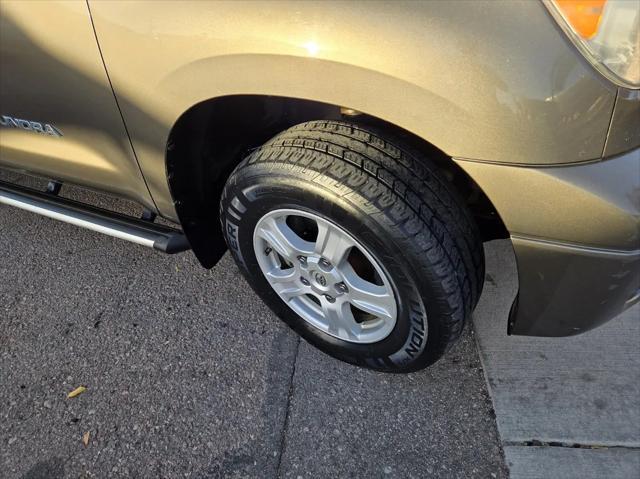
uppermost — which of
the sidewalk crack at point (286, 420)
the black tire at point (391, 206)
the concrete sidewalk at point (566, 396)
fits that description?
the black tire at point (391, 206)

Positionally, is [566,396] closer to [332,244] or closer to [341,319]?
[341,319]

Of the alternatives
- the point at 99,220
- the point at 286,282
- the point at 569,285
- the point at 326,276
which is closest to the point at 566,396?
the point at 569,285

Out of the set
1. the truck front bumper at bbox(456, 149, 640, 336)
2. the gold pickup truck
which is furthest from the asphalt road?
the truck front bumper at bbox(456, 149, 640, 336)

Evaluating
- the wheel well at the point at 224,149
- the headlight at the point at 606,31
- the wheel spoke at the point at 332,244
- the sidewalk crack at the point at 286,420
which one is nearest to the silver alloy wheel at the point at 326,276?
the wheel spoke at the point at 332,244

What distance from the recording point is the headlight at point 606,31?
3.72 ft

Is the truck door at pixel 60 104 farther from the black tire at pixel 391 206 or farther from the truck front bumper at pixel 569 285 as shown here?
the truck front bumper at pixel 569 285

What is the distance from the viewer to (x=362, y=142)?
→ 1.50 meters

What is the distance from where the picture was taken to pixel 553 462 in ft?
5.59

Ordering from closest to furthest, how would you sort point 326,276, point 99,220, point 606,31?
1. point 606,31
2. point 326,276
3. point 99,220

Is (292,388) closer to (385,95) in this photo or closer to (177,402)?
(177,402)

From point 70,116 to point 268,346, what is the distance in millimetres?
1104

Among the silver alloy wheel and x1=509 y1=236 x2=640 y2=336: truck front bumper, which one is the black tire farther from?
x1=509 y1=236 x2=640 y2=336: truck front bumper

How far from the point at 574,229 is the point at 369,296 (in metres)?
0.64

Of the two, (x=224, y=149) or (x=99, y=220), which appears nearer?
(x=224, y=149)
